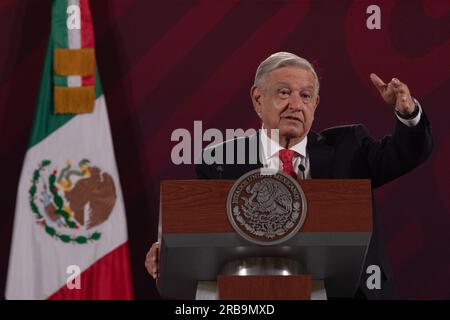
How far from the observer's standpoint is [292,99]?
3258mm

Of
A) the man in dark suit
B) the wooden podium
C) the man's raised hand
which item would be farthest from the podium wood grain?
the man in dark suit

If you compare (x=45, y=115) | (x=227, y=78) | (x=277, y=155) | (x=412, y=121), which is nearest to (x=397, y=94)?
(x=412, y=121)

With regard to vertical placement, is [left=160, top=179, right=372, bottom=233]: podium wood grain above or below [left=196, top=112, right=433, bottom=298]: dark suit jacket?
below

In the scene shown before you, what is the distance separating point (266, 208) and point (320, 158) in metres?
0.81

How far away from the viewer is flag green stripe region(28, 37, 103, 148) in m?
5.45

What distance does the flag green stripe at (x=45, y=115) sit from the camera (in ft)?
17.9

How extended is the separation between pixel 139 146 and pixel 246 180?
305 cm

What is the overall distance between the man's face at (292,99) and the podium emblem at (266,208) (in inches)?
28.2

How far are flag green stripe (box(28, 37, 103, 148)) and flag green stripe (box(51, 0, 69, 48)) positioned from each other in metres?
0.12

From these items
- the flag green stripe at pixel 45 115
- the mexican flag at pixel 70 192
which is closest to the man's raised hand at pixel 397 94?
the mexican flag at pixel 70 192

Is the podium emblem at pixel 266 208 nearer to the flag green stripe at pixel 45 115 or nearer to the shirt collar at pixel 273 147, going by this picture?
the shirt collar at pixel 273 147

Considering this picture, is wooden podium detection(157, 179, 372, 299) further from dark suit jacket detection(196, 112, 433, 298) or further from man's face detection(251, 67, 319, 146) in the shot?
man's face detection(251, 67, 319, 146)
